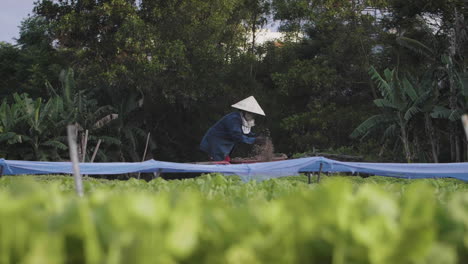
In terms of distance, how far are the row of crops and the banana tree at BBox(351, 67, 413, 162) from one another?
14.2m

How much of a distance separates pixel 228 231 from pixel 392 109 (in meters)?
15.6

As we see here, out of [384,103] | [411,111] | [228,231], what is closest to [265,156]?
[384,103]

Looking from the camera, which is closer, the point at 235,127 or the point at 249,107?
the point at 235,127

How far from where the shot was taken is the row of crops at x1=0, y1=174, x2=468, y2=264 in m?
0.77

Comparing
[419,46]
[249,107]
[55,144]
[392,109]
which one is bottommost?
[55,144]

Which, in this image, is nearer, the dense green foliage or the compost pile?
the compost pile

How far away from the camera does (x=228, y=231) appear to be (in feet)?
2.93

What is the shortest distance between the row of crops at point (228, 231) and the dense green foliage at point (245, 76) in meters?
13.8

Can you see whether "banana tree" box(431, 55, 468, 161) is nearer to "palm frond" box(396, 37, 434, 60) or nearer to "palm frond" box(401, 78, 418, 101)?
"palm frond" box(396, 37, 434, 60)

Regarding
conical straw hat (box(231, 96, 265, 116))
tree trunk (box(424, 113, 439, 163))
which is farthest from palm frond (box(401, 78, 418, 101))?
conical straw hat (box(231, 96, 265, 116))

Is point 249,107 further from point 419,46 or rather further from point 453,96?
point 453,96

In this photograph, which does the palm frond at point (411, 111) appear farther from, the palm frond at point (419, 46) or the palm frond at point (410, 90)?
the palm frond at point (419, 46)

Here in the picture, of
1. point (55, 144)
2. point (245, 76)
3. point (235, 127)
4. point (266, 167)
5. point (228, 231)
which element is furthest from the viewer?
point (245, 76)

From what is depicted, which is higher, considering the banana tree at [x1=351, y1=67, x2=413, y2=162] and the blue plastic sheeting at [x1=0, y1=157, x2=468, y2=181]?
the banana tree at [x1=351, y1=67, x2=413, y2=162]
